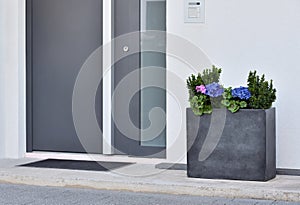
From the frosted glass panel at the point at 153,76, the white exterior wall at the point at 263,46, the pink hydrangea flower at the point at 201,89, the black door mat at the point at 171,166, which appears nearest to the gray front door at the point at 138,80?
the frosted glass panel at the point at 153,76

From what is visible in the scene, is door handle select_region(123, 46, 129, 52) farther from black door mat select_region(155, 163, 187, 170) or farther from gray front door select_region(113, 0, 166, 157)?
black door mat select_region(155, 163, 187, 170)

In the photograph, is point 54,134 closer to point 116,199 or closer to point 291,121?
point 116,199

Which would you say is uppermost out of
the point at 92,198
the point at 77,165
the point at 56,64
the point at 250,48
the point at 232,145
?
the point at 250,48

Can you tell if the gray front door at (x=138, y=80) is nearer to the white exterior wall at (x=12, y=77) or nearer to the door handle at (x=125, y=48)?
the door handle at (x=125, y=48)

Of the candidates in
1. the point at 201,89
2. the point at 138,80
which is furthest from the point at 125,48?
the point at 201,89

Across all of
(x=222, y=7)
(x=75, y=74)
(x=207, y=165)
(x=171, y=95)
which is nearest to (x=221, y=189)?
(x=207, y=165)

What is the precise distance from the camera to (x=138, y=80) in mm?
6293

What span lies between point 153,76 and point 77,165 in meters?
1.08

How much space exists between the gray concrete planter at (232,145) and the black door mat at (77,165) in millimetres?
891

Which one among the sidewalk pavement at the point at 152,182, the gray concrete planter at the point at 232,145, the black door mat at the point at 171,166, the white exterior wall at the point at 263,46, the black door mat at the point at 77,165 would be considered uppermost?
the white exterior wall at the point at 263,46

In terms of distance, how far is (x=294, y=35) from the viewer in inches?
218

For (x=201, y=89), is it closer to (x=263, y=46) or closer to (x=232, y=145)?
(x=232, y=145)

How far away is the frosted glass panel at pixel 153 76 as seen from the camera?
6.21 metres

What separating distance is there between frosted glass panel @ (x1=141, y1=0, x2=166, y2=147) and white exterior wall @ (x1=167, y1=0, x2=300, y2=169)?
43 cm
